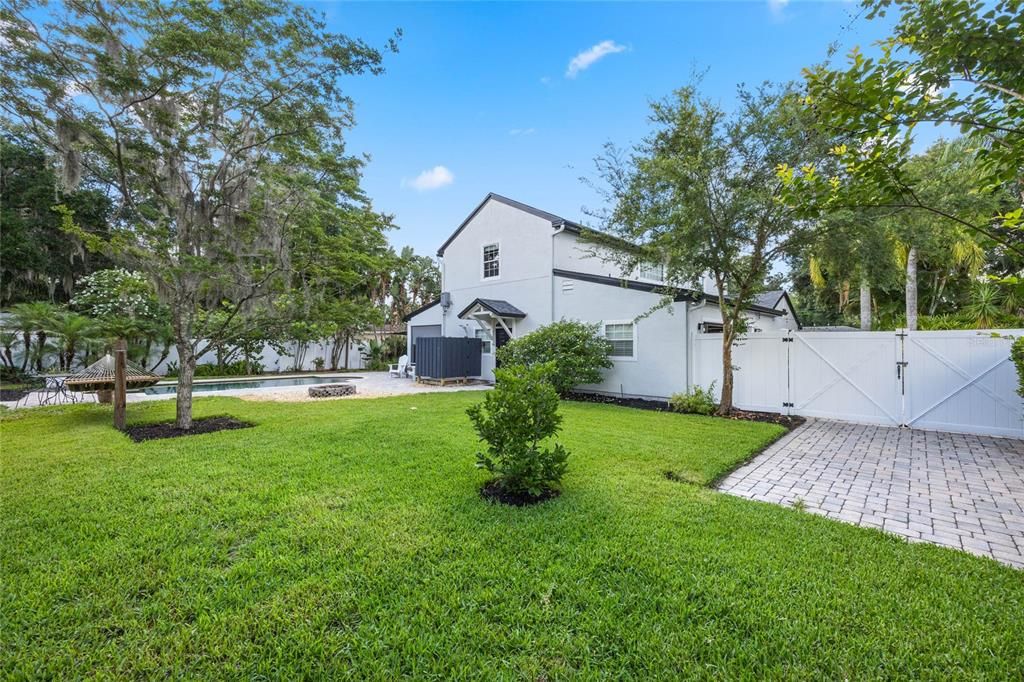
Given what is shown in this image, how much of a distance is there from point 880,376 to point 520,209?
10.5 metres

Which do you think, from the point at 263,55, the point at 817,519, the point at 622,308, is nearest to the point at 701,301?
the point at 622,308

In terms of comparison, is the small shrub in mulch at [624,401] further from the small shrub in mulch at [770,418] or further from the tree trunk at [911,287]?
the tree trunk at [911,287]

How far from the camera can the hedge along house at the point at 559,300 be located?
1025 cm

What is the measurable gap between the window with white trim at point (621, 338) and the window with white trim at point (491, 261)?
16.8 feet

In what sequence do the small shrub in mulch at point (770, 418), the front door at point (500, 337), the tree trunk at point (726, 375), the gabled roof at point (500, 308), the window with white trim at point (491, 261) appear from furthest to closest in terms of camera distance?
the window with white trim at point (491, 261)
the front door at point (500, 337)
the gabled roof at point (500, 308)
the tree trunk at point (726, 375)
the small shrub in mulch at point (770, 418)

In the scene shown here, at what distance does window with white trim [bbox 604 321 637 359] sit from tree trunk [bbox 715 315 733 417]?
8.17ft

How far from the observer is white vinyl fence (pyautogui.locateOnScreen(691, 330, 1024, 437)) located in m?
6.80

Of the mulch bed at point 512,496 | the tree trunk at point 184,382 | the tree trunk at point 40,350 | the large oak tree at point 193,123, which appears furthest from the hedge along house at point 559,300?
the tree trunk at point 40,350

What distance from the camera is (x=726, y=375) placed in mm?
8852

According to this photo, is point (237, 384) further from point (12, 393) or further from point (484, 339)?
point (484, 339)

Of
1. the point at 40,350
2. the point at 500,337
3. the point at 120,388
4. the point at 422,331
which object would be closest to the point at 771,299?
the point at 500,337

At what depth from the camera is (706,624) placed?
2236 mm

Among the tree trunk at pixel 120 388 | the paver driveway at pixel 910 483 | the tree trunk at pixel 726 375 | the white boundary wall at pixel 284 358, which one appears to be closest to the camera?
the paver driveway at pixel 910 483

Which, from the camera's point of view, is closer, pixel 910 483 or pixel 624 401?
pixel 910 483
